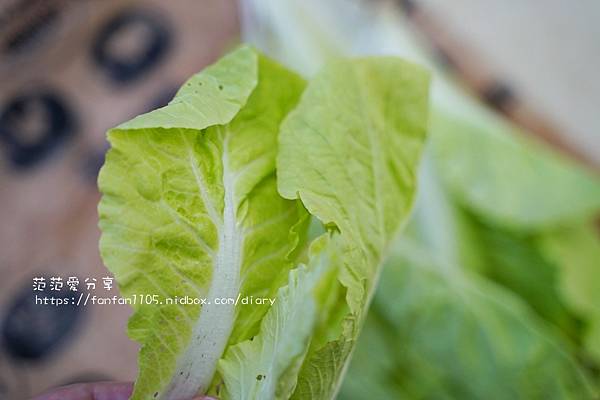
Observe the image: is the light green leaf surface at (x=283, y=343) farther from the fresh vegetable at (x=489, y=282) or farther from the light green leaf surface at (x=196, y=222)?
the fresh vegetable at (x=489, y=282)

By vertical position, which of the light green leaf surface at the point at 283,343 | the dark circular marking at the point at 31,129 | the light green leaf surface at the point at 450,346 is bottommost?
the light green leaf surface at the point at 450,346

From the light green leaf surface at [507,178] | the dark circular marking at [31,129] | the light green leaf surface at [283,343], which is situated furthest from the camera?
the dark circular marking at [31,129]

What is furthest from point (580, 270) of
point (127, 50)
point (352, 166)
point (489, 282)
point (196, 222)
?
point (127, 50)

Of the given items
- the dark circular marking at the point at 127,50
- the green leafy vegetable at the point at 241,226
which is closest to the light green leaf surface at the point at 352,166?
the green leafy vegetable at the point at 241,226

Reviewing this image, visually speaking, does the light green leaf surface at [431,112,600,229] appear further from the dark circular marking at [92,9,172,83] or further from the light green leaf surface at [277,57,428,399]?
the dark circular marking at [92,9,172,83]

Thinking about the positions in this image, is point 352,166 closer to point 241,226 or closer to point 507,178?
point 241,226

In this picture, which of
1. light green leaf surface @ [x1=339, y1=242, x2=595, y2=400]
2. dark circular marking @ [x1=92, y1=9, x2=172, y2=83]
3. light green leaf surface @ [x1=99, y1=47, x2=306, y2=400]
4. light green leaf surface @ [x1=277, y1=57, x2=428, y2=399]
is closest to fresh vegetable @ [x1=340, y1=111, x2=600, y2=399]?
light green leaf surface @ [x1=339, y1=242, x2=595, y2=400]

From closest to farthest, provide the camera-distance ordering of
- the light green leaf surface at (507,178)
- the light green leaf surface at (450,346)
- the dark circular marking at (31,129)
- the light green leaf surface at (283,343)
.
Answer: the light green leaf surface at (283,343) → the light green leaf surface at (450,346) → the light green leaf surface at (507,178) → the dark circular marking at (31,129)
